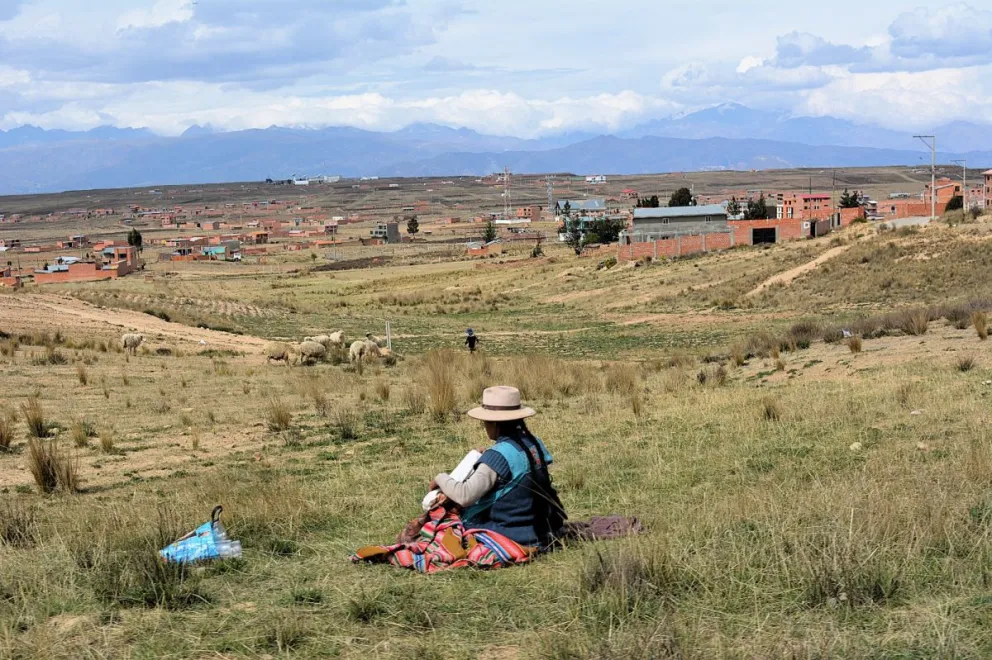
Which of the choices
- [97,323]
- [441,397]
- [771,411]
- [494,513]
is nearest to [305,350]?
[97,323]

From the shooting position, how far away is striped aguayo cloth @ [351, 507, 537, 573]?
624cm

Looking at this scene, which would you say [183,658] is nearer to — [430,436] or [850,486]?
[850,486]

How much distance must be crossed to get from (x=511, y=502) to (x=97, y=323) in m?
28.2

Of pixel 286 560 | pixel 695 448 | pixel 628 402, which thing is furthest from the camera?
pixel 628 402

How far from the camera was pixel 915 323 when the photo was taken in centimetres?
2047

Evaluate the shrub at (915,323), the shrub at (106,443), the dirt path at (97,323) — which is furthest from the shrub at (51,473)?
the dirt path at (97,323)

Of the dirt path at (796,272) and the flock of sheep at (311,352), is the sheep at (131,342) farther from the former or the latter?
the dirt path at (796,272)

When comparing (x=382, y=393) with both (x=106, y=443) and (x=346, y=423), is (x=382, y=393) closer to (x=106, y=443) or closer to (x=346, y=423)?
(x=346, y=423)

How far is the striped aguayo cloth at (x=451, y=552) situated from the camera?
624 centimetres

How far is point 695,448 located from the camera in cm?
1031

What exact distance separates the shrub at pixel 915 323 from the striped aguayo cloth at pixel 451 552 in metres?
15.9

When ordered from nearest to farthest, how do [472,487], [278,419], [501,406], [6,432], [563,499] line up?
[472,487], [501,406], [563,499], [6,432], [278,419]

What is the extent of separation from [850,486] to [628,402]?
812cm

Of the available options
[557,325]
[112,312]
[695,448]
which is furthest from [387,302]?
[695,448]
